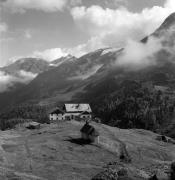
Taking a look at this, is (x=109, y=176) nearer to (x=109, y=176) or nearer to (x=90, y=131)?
(x=109, y=176)

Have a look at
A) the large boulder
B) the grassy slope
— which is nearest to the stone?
the large boulder

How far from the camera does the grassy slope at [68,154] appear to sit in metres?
78.9

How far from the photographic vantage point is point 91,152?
103625mm

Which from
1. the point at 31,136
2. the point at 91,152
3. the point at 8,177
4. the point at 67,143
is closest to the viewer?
the point at 8,177

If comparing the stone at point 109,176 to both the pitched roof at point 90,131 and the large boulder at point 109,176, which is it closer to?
the large boulder at point 109,176

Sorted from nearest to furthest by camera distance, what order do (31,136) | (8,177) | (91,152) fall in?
1. (8,177)
2. (91,152)
3. (31,136)

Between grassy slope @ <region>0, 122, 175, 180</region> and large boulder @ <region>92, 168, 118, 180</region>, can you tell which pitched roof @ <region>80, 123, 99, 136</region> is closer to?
grassy slope @ <region>0, 122, 175, 180</region>

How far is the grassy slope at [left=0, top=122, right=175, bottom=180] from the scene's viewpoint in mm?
78906

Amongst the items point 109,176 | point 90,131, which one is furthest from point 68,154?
point 109,176

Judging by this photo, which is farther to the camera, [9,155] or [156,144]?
[156,144]

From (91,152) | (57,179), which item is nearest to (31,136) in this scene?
(91,152)

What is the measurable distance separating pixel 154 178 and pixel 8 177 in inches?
1235

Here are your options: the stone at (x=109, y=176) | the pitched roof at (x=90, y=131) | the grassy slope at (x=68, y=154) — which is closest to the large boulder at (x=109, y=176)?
the stone at (x=109, y=176)

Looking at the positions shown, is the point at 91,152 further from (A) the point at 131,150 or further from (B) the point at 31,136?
(B) the point at 31,136
